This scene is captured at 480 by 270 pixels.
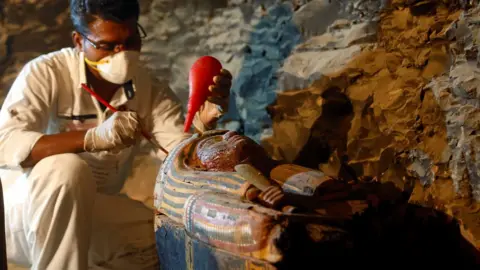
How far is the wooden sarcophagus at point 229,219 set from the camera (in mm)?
1297

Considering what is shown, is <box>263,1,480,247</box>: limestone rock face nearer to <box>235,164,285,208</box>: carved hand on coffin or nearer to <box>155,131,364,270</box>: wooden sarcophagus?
<box>155,131,364,270</box>: wooden sarcophagus

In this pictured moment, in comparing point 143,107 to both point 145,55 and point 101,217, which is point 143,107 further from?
point 145,55

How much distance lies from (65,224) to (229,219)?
2.33ft

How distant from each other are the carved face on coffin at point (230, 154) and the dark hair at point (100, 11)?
2.18 ft

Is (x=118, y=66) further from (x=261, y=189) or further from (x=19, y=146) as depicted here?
(x=261, y=189)

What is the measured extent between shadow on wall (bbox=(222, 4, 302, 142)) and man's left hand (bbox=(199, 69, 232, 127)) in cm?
75

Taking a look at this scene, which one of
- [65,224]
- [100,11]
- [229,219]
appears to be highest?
[100,11]

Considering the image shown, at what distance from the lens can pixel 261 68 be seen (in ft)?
9.45

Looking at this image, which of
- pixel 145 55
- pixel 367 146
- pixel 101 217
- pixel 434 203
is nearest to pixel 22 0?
pixel 145 55

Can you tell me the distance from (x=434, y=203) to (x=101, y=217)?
1.15 metres

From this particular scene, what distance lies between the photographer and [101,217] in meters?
2.11

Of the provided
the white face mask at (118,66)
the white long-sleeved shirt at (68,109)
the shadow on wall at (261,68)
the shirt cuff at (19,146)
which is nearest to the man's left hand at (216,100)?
the white long-sleeved shirt at (68,109)

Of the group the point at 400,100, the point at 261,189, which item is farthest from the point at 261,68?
the point at 261,189

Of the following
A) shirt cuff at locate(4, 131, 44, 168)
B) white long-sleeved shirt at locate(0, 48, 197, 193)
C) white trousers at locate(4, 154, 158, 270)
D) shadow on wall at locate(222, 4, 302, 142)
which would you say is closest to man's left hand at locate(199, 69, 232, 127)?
white long-sleeved shirt at locate(0, 48, 197, 193)
